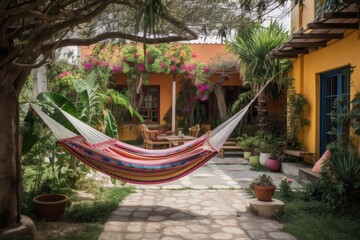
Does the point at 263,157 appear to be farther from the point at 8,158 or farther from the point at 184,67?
the point at 8,158

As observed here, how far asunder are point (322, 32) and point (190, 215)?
12.0ft

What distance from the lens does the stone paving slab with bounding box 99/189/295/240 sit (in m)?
3.79

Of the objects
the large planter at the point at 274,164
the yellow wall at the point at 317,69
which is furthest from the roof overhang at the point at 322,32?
the large planter at the point at 274,164

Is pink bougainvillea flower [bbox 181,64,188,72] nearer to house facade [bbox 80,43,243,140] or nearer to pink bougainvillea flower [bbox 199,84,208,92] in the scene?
pink bougainvillea flower [bbox 199,84,208,92]

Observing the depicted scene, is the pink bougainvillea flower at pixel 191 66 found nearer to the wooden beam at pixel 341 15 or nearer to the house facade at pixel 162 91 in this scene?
the house facade at pixel 162 91

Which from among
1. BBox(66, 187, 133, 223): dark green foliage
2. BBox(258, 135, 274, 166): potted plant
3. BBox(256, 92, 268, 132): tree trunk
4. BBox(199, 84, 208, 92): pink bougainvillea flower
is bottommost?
BBox(66, 187, 133, 223): dark green foliage

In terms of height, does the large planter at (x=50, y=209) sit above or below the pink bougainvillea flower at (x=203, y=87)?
below

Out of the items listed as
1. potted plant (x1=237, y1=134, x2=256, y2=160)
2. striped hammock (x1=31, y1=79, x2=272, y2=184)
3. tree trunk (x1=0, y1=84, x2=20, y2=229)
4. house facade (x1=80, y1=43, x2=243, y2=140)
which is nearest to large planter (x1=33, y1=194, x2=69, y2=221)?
striped hammock (x1=31, y1=79, x2=272, y2=184)

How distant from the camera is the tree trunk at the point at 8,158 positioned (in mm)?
3395

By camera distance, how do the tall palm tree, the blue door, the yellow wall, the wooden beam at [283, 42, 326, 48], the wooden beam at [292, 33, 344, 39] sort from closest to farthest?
the yellow wall, the wooden beam at [292, 33, 344, 39], the blue door, the wooden beam at [283, 42, 326, 48], the tall palm tree

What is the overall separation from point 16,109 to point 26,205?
1.37m

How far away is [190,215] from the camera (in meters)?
4.50

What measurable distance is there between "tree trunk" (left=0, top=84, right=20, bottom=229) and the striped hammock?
57 centimetres

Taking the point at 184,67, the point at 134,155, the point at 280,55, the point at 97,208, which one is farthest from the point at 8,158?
the point at 184,67
